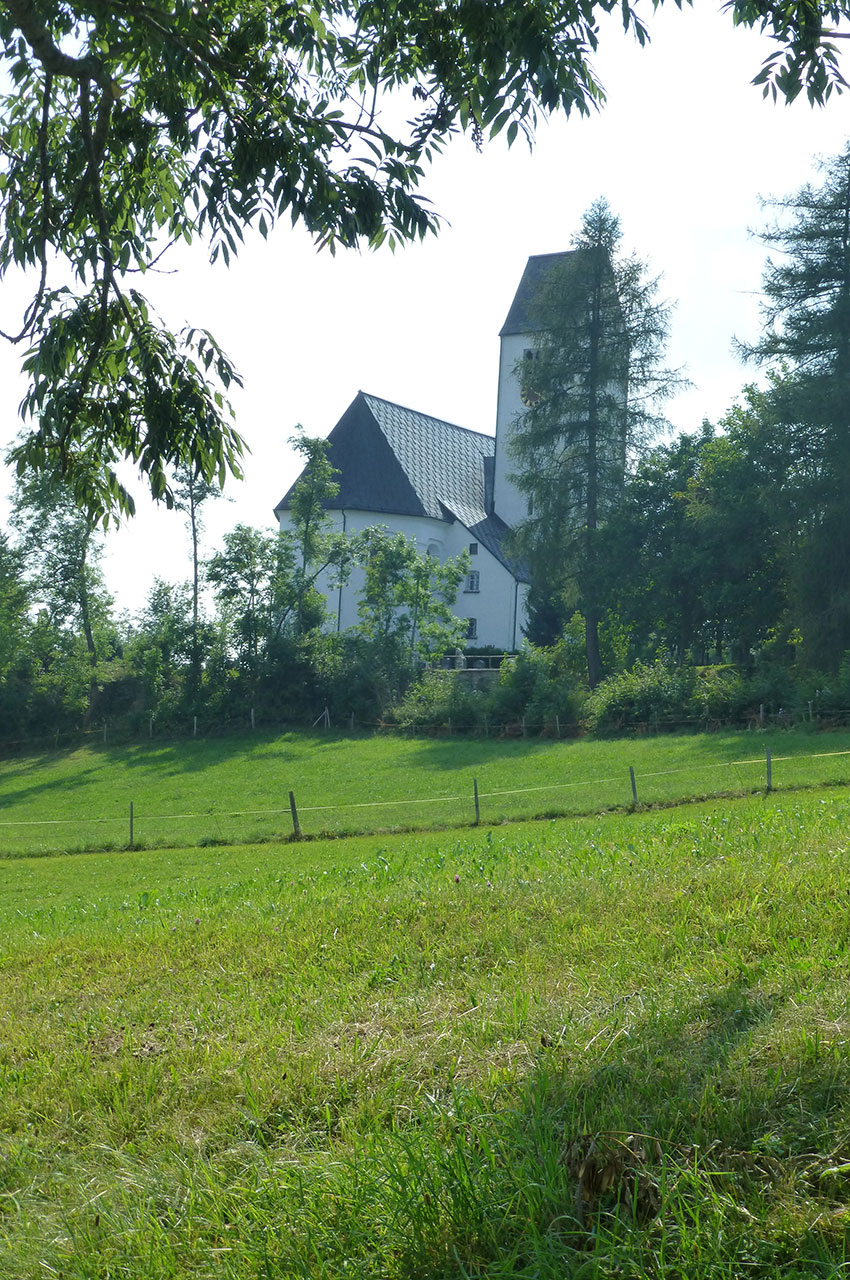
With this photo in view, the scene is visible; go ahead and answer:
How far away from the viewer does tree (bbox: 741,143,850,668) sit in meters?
34.9

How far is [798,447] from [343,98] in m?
32.9

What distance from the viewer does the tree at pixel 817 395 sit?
115 feet

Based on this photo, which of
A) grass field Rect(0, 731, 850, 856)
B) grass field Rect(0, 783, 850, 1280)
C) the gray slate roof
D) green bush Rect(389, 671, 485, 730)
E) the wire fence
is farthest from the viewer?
the gray slate roof

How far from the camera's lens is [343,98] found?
6.61 metres

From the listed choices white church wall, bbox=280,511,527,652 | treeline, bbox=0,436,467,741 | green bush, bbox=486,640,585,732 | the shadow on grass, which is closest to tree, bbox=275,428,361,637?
treeline, bbox=0,436,467,741

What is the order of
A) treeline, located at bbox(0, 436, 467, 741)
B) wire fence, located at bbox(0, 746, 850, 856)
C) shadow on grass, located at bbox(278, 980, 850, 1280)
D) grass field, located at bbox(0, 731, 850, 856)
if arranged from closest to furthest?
1. shadow on grass, located at bbox(278, 980, 850, 1280)
2. wire fence, located at bbox(0, 746, 850, 856)
3. grass field, located at bbox(0, 731, 850, 856)
4. treeline, located at bbox(0, 436, 467, 741)

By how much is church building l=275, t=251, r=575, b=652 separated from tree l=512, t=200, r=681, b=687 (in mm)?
15291

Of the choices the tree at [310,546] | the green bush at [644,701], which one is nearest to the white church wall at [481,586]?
the tree at [310,546]

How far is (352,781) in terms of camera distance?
32938mm

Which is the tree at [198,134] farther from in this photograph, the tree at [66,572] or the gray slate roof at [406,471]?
the gray slate roof at [406,471]

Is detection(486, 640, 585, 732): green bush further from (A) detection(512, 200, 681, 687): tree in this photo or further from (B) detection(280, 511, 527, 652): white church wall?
(B) detection(280, 511, 527, 652): white church wall

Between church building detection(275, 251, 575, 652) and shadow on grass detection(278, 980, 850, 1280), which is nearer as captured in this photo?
shadow on grass detection(278, 980, 850, 1280)

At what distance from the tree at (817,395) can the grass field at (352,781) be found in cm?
657

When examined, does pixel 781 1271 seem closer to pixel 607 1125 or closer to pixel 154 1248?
pixel 607 1125
